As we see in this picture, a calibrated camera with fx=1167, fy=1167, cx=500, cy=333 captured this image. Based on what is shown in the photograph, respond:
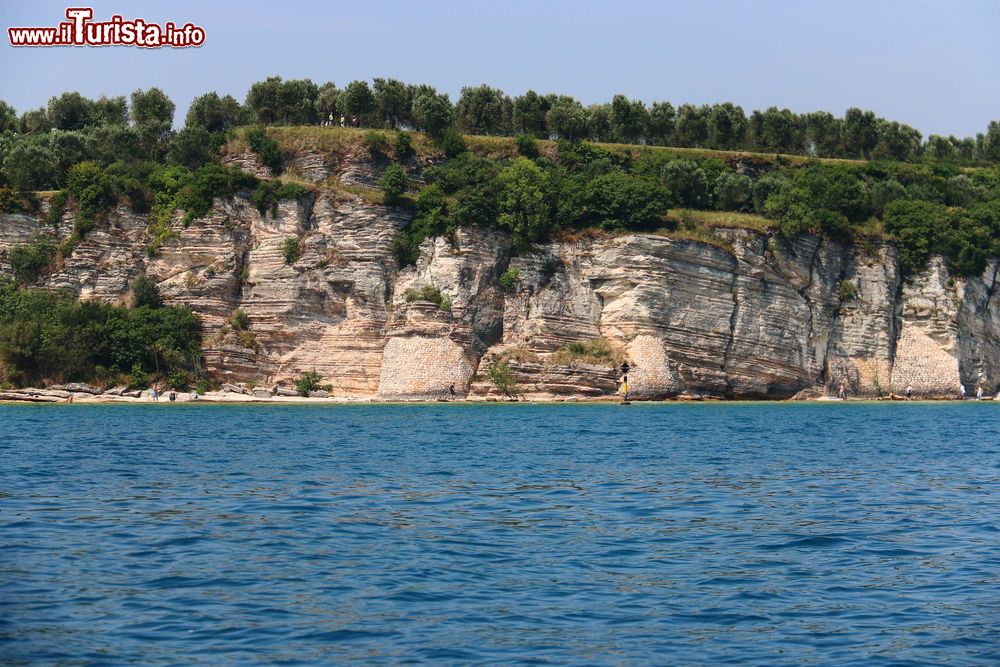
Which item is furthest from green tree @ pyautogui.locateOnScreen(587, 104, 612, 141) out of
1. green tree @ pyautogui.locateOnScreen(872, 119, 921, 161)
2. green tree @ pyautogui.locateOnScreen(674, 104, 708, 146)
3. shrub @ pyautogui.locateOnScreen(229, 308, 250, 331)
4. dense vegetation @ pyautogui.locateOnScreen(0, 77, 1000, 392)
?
shrub @ pyautogui.locateOnScreen(229, 308, 250, 331)

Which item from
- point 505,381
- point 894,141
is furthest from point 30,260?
point 894,141

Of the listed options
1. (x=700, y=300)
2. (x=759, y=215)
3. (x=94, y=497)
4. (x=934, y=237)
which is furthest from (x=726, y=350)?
(x=94, y=497)

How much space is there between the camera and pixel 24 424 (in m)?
42.0

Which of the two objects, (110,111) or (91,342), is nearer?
(91,342)

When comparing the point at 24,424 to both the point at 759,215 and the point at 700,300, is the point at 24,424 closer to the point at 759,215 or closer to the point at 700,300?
the point at 700,300

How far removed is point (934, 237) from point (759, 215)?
36.1 feet

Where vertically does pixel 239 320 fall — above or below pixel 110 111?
below

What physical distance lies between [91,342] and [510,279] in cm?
2376

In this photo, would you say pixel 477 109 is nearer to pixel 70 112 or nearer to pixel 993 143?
pixel 70 112

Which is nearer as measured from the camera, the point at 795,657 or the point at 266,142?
the point at 795,657

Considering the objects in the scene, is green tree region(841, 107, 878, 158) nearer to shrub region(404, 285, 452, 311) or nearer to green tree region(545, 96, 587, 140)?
green tree region(545, 96, 587, 140)

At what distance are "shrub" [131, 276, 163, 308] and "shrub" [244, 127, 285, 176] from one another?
11644mm

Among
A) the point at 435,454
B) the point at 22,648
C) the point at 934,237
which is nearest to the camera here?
the point at 22,648

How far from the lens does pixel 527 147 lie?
261 feet
